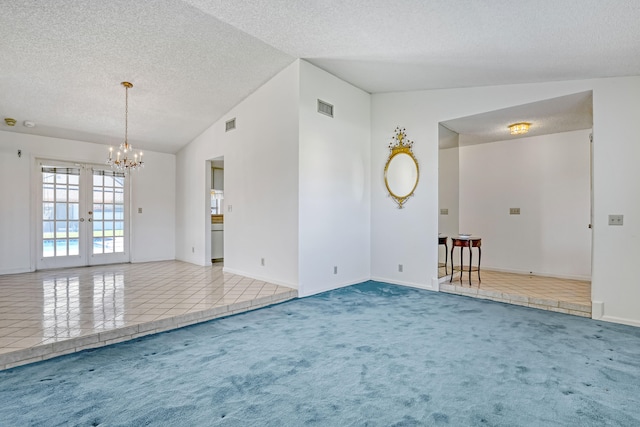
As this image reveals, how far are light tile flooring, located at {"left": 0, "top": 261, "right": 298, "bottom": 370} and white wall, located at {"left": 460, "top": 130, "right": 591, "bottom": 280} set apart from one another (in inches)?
160

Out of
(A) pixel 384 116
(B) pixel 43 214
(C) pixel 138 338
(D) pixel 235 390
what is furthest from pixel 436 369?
(B) pixel 43 214

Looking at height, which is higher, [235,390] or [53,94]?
[53,94]

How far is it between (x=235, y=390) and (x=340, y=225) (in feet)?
10.9

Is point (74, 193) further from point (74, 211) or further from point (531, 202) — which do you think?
point (531, 202)

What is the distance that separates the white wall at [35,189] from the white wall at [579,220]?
5167 millimetres

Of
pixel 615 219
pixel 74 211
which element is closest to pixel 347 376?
pixel 615 219

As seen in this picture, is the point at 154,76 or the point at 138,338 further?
the point at 154,76

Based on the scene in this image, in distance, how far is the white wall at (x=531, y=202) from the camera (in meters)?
5.31

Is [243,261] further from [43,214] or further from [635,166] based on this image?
[635,166]

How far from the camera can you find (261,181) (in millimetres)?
5250

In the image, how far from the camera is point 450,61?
3.85m

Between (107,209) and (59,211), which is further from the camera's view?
(107,209)

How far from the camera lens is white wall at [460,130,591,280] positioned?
17.4 ft

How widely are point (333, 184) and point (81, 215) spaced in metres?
5.49
